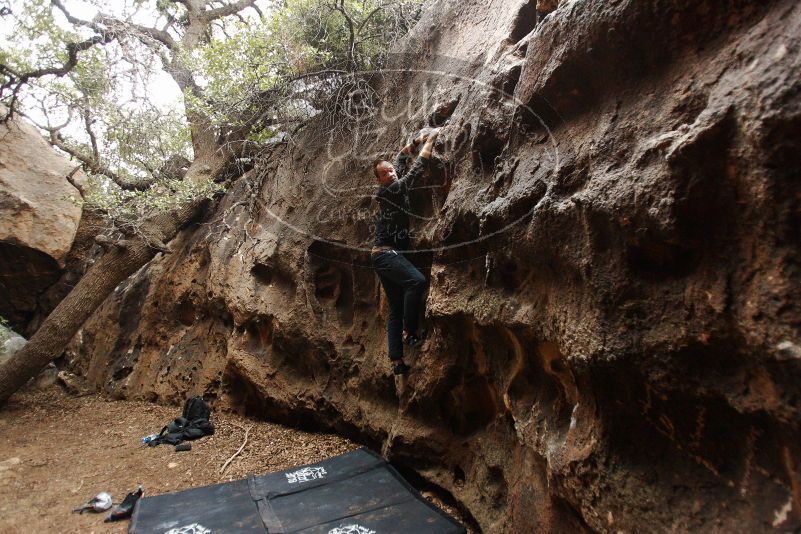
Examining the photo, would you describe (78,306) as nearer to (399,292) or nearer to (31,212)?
(31,212)

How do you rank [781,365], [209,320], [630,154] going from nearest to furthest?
[781,365] < [630,154] < [209,320]

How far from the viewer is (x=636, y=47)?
253 cm

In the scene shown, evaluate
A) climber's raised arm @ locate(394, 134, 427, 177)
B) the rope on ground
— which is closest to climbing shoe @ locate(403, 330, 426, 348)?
climber's raised arm @ locate(394, 134, 427, 177)

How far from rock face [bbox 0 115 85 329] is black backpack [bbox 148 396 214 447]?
4181 millimetres

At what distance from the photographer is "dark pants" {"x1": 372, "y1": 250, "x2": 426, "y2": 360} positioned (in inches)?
164

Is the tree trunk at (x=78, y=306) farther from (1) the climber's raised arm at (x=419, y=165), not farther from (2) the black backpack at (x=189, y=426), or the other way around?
(1) the climber's raised arm at (x=419, y=165)

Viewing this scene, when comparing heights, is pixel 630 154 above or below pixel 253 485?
above

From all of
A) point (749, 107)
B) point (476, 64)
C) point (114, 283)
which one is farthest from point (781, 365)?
point (114, 283)

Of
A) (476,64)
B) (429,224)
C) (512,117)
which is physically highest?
(476,64)

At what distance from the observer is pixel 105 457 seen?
5.27m

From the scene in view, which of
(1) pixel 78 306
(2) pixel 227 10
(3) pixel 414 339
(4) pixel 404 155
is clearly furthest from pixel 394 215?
(2) pixel 227 10

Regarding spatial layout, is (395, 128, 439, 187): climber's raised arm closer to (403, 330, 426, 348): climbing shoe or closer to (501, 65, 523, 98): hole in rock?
(501, 65, 523, 98): hole in rock

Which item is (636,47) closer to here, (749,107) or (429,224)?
(749,107)

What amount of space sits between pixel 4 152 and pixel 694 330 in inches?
400
